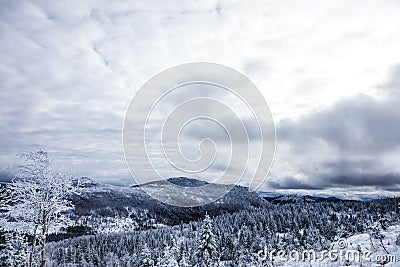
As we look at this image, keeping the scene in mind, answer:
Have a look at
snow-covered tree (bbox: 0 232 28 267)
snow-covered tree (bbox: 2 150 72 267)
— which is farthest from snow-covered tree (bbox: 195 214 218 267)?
snow-covered tree (bbox: 0 232 28 267)

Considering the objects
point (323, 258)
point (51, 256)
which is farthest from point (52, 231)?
point (51, 256)

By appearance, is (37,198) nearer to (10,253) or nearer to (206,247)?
(206,247)

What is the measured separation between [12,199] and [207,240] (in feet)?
73.5

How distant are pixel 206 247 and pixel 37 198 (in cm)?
2146

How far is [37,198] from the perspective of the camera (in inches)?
717

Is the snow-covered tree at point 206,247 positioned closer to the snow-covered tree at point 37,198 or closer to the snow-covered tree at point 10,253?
the snow-covered tree at point 37,198

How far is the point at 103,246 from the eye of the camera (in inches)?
6038

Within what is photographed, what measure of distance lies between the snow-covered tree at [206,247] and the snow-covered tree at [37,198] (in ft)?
62.6

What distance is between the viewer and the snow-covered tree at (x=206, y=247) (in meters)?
32.5

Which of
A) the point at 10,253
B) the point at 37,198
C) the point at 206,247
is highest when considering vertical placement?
the point at 37,198

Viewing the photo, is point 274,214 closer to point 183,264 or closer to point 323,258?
point 183,264

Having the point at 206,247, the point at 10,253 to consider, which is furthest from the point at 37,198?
the point at 10,253

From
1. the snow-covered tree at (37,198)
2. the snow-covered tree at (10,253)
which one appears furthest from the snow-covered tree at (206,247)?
the snow-covered tree at (10,253)

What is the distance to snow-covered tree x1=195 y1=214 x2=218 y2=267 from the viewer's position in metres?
32.5
